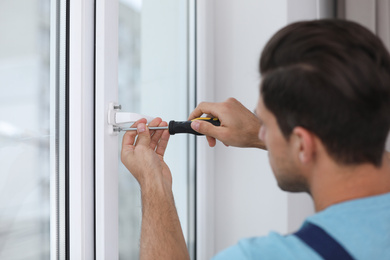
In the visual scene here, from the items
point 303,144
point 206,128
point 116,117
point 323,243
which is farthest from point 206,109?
point 323,243

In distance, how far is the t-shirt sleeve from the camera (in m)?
0.62

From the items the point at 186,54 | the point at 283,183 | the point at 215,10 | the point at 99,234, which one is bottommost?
the point at 99,234

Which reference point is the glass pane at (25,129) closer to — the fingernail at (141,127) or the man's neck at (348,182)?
the fingernail at (141,127)

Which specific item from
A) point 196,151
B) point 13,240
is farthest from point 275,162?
point 196,151

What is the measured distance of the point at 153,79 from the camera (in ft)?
3.76

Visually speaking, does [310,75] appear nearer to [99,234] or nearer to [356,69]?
[356,69]

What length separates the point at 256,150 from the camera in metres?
1.30

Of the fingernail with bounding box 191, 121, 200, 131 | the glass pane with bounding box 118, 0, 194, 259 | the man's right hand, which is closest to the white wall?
the glass pane with bounding box 118, 0, 194, 259

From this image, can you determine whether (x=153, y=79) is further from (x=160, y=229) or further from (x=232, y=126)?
(x=160, y=229)

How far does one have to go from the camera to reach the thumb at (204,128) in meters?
0.98

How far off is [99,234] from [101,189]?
0.09 metres

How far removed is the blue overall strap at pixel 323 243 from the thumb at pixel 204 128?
398 mm

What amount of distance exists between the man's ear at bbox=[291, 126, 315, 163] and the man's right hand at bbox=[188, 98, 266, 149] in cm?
Answer: 33

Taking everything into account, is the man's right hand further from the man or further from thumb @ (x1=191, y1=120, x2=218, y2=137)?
the man
